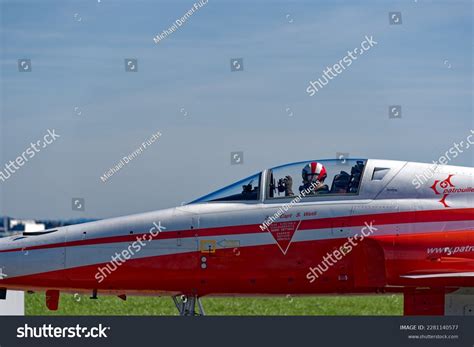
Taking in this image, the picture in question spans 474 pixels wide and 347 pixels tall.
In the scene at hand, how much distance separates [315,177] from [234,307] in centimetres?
1065

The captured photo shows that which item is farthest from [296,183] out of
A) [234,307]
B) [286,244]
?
[234,307]

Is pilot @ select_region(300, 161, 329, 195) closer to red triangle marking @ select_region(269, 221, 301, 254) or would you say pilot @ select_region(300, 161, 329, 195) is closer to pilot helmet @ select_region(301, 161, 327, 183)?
pilot helmet @ select_region(301, 161, 327, 183)

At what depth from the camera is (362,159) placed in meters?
15.0

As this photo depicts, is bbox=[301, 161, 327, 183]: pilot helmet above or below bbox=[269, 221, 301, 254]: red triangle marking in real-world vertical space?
above

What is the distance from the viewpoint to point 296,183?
15.0 metres

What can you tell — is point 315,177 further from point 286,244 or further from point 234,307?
point 234,307

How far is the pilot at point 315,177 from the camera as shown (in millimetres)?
14844

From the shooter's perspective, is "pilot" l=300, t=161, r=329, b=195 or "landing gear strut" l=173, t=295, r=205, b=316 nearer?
"pilot" l=300, t=161, r=329, b=195

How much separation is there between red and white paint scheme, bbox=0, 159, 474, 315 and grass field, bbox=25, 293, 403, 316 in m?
8.65

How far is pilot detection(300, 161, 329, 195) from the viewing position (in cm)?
1484

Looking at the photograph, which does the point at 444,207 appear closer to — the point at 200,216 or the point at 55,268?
the point at 200,216

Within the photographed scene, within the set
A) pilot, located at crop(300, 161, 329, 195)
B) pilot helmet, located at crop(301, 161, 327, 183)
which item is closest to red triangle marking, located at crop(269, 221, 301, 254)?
pilot, located at crop(300, 161, 329, 195)

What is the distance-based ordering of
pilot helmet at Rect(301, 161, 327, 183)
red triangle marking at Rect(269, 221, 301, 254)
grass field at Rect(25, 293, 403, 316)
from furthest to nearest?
grass field at Rect(25, 293, 403, 316) → pilot helmet at Rect(301, 161, 327, 183) → red triangle marking at Rect(269, 221, 301, 254)

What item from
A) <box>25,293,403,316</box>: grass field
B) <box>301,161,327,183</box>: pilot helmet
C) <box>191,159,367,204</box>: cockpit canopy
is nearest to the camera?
<box>191,159,367,204</box>: cockpit canopy
